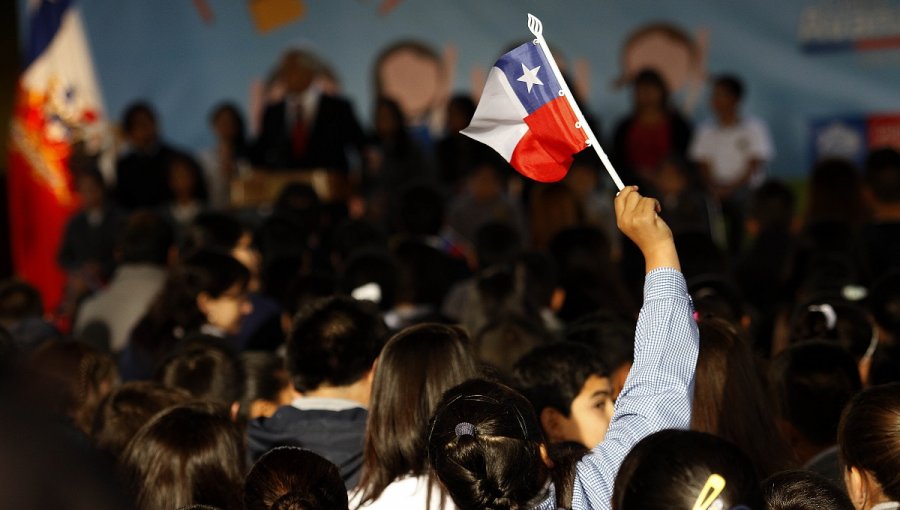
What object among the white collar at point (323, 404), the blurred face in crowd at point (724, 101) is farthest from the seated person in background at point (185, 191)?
the white collar at point (323, 404)

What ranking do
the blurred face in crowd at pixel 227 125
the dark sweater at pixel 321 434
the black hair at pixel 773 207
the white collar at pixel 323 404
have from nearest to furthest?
the dark sweater at pixel 321 434 → the white collar at pixel 323 404 → the black hair at pixel 773 207 → the blurred face in crowd at pixel 227 125

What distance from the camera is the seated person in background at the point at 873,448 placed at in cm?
278

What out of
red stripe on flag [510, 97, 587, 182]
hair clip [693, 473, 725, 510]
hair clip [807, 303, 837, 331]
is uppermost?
red stripe on flag [510, 97, 587, 182]

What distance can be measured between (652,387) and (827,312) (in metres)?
2.04

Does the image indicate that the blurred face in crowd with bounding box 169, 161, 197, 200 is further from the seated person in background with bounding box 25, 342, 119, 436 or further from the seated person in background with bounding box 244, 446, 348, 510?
the seated person in background with bounding box 244, 446, 348, 510

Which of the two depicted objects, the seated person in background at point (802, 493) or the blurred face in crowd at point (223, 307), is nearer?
the seated person in background at point (802, 493)

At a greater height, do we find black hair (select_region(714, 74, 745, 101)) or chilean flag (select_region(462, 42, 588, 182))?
chilean flag (select_region(462, 42, 588, 182))

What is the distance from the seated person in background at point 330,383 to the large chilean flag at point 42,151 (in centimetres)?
799

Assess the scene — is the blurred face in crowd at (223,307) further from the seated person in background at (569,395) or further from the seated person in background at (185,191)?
the seated person in background at (185,191)

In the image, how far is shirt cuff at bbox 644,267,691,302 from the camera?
8.93 feet

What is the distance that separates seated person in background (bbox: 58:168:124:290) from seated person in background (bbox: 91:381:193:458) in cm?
556

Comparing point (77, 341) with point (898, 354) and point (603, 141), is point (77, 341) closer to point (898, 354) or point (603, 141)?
point (898, 354)

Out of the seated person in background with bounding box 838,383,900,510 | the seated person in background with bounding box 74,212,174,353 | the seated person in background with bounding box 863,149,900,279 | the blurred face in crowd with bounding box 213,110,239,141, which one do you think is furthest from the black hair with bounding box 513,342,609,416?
the blurred face in crowd with bounding box 213,110,239,141

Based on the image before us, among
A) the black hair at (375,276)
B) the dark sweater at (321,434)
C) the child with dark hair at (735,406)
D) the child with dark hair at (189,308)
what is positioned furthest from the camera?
the black hair at (375,276)
